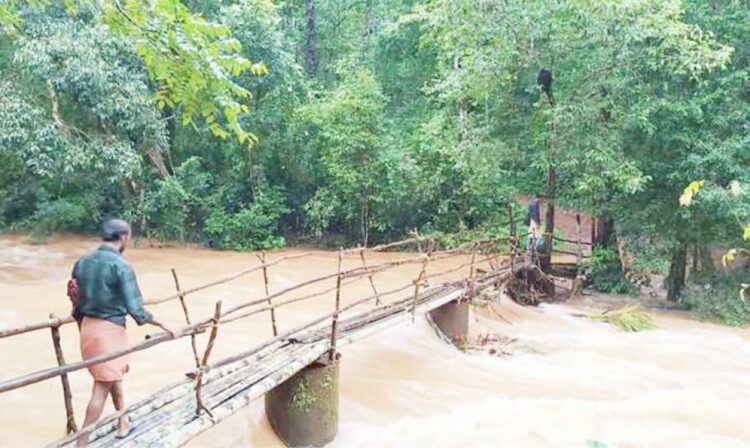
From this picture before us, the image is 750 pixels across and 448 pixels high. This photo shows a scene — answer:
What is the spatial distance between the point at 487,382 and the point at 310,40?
49.6 feet

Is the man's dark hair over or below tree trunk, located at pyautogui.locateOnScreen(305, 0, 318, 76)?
below

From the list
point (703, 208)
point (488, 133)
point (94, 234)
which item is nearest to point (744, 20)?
point (703, 208)

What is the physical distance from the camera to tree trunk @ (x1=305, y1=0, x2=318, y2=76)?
19750 millimetres

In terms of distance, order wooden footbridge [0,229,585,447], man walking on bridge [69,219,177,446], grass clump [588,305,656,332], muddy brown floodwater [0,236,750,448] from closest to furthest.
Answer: wooden footbridge [0,229,585,447] → man walking on bridge [69,219,177,446] → muddy brown floodwater [0,236,750,448] → grass clump [588,305,656,332]

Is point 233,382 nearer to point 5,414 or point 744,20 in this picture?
point 5,414

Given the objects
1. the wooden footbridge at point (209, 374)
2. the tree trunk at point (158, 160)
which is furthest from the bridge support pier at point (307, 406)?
the tree trunk at point (158, 160)

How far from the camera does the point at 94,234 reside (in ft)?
58.0

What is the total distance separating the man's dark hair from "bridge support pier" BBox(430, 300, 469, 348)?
17.9ft

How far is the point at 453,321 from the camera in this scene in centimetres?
854

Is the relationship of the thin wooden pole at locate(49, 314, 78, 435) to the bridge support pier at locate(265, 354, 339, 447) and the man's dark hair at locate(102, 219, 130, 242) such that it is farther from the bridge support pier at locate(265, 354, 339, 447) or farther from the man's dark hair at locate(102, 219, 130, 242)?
the bridge support pier at locate(265, 354, 339, 447)

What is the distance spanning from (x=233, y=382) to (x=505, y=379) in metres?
3.78

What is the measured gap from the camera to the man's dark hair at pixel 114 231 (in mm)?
3643

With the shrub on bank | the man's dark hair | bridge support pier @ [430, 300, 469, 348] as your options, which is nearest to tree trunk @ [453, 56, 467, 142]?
the shrub on bank

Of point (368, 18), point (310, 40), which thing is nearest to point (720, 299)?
point (310, 40)
